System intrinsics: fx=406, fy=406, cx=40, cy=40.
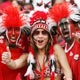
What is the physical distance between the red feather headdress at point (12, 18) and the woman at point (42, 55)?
0.12 metres

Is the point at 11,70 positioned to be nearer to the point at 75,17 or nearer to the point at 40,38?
the point at 40,38

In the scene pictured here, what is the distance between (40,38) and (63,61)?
0.96ft

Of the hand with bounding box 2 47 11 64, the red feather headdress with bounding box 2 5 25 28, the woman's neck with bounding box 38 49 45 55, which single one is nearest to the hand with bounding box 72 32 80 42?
the woman's neck with bounding box 38 49 45 55

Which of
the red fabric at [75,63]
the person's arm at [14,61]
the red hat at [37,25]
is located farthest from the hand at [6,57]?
the red fabric at [75,63]

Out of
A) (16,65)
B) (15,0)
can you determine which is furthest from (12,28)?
(15,0)

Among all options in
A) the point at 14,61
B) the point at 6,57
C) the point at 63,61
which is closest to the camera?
the point at 6,57

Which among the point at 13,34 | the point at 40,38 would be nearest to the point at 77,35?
the point at 40,38

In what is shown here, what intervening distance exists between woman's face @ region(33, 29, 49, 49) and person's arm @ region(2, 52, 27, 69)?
0.20 metres

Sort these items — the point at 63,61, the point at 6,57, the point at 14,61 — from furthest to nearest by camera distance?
the point at 14,61
the point at 63,61
the point at 6,57

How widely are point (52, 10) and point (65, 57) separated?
46cm

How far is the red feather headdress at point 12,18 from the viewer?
370 centimetres

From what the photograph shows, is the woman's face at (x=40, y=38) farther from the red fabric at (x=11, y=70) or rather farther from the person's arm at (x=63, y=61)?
the red fabric at (x=11, y=70)

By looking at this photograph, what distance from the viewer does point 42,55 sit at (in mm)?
3688

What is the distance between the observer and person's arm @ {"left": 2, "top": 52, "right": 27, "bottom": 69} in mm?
3441
